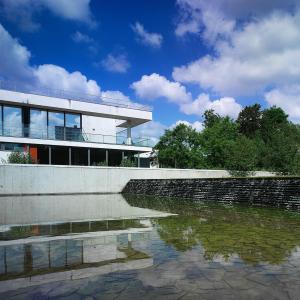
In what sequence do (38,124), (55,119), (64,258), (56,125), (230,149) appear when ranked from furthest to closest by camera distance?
(230,149), (55,119), (56,125), (38,124), (64,258)

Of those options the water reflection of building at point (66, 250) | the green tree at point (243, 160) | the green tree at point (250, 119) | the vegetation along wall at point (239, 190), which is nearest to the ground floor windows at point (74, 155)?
the green tree at point (243, 160)

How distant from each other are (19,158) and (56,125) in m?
6.22

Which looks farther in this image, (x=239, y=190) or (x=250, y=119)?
(x=250, y=119)

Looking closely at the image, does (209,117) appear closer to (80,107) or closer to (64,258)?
(80,107)

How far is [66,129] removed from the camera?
109 ft

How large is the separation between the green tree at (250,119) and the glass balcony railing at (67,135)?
32625mm

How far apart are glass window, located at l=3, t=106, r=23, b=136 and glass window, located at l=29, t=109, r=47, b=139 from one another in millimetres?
957

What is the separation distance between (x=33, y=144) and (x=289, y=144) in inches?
892

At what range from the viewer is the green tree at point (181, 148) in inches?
1684

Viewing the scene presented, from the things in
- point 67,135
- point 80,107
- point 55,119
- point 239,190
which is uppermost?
point 80,107

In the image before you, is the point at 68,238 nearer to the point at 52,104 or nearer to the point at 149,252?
the point at 149,252

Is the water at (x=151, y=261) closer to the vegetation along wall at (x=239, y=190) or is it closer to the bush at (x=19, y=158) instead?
the vegetation along wall at (x=239, y=190)

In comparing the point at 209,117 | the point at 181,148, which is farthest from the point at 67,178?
the point at 209,117

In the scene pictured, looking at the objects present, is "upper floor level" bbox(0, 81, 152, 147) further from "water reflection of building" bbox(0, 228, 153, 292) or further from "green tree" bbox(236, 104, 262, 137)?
"green tree" bbox(236, 104, 262, 137)
